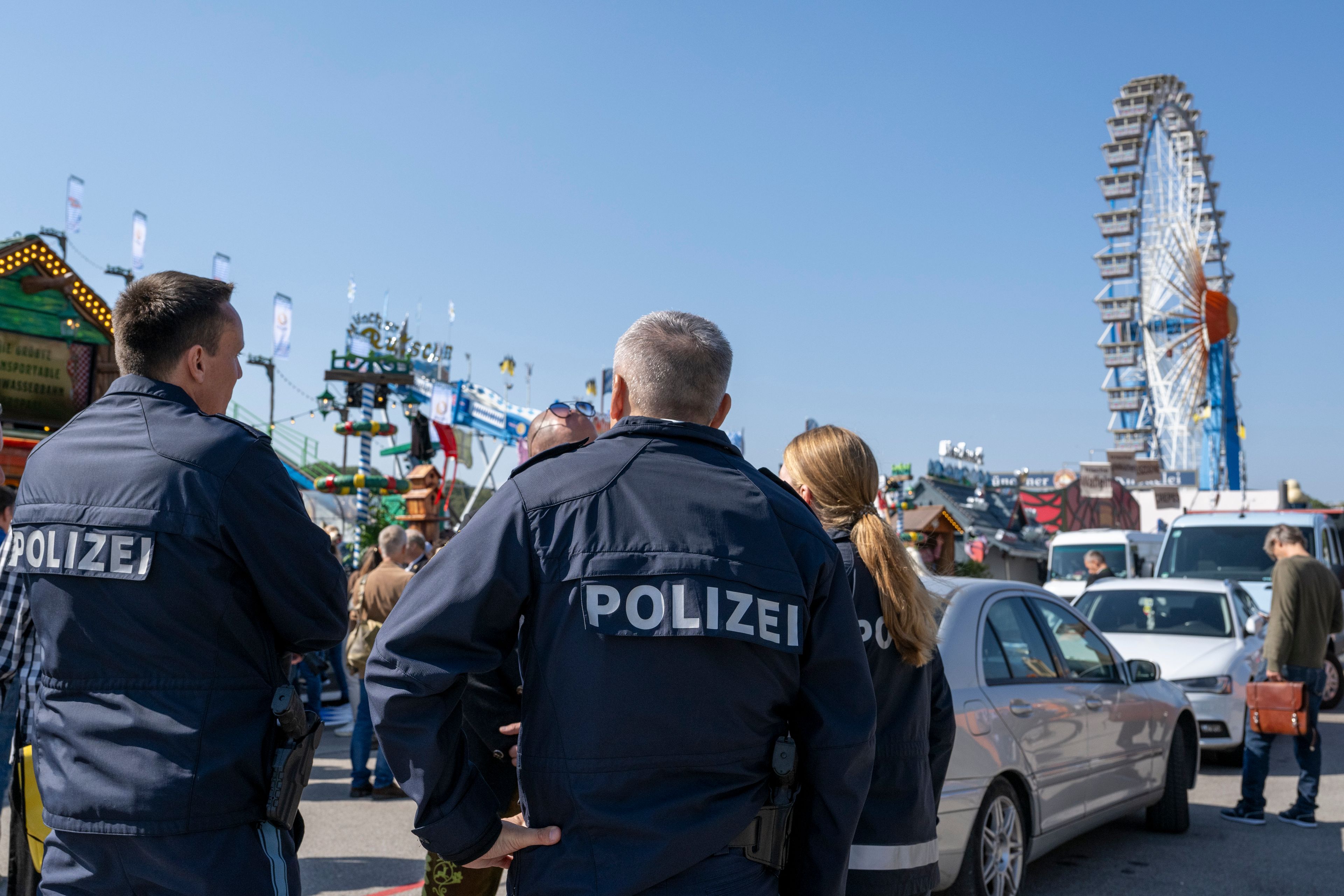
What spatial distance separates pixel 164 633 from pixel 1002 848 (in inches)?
149

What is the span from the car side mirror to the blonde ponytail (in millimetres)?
3516

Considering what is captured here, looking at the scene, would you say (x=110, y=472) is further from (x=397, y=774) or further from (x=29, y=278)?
(x=29, y=278)

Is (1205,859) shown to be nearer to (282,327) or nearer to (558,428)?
(558,428)

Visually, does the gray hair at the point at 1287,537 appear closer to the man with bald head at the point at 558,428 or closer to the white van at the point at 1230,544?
the man with bald head at the point at 558,428

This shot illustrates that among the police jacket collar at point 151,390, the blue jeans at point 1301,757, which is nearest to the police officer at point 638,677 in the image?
the police jacket collar at point 151,390

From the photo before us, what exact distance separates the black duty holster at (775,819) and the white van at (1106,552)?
17807 mm

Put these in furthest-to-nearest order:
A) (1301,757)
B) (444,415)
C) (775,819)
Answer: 1. (444,415)
2. (1301,757)
3. (775,819)

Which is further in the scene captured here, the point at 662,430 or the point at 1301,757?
the point at 1301,757

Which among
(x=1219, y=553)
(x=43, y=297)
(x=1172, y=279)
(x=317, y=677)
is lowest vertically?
(x=317, y=677)

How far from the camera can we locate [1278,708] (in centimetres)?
636

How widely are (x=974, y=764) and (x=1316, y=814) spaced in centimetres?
399

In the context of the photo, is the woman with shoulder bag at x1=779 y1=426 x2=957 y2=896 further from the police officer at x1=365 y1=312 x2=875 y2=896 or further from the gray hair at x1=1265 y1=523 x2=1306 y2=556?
the gray hair at x1=1265 y1=523 x2=1306 y2=556

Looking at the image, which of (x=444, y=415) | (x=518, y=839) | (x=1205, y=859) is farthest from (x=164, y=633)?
(x=444, y=415)

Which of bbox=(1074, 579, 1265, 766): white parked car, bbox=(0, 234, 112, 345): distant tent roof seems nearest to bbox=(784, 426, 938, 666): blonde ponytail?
bbox=(1074, 579, 1265, 766): white parked car
